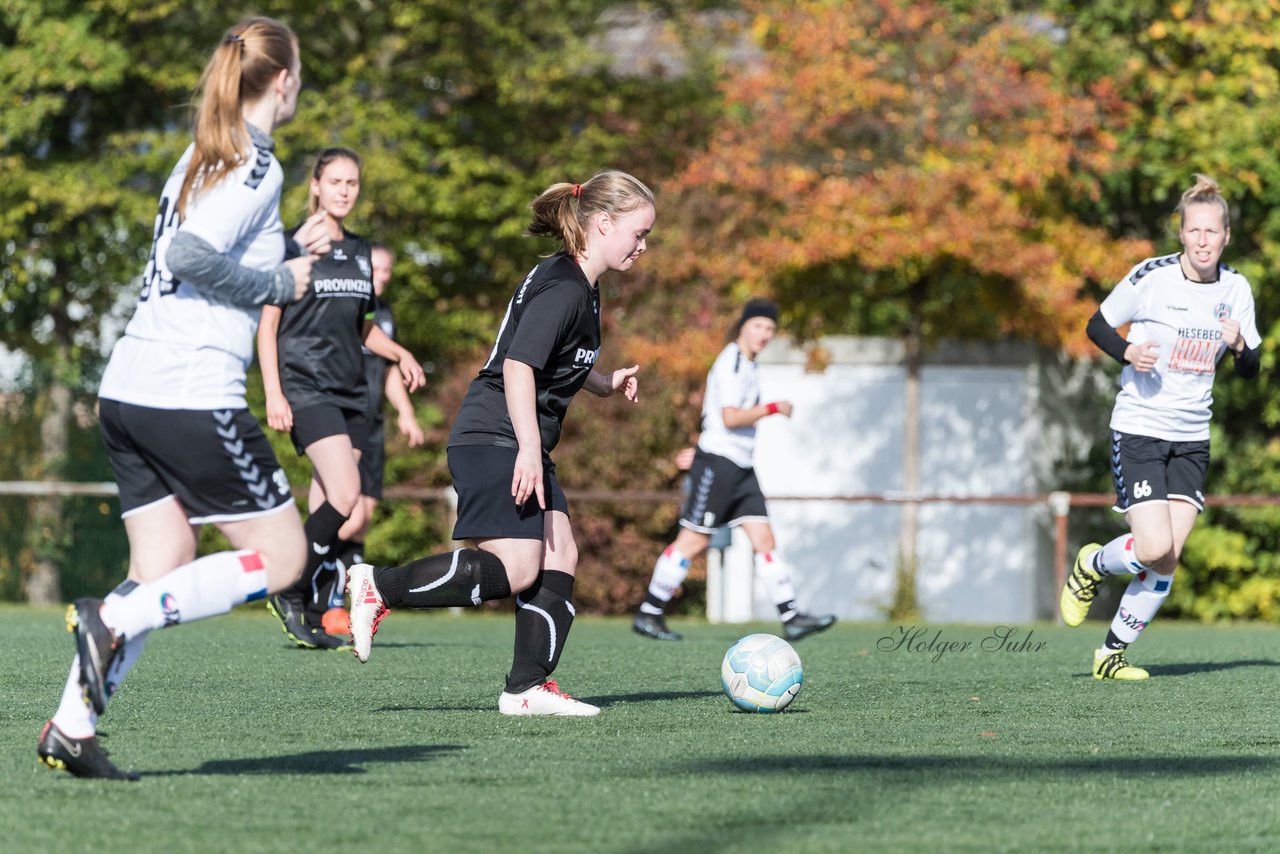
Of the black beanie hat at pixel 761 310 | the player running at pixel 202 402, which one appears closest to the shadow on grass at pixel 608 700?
the player running at pixel 202 402

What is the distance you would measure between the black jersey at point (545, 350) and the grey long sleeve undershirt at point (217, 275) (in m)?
1.41

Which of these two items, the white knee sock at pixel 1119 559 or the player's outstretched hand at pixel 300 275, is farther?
the white knee sock at pixel 1119 559

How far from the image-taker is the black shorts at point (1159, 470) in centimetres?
744

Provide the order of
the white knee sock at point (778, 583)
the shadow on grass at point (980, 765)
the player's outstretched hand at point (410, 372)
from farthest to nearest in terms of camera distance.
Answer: the white knee sock at point (778, 583) → the player's outstretched hand at point (410, 372) → the shadow on grass at point (980, 765)

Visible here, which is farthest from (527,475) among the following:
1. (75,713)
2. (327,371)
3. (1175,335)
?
(1175,335)

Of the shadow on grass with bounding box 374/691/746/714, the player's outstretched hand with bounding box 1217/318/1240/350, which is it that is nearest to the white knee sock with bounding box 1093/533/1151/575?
the player's outstretched hand with bounding box 1217/318/1240/350

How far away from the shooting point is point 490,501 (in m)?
5.62

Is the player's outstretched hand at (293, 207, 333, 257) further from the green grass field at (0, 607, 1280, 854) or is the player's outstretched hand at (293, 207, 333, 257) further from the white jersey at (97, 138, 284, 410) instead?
the green grass field at (0, 607, 1280, 854)

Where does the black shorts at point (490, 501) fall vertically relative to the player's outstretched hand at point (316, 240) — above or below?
below

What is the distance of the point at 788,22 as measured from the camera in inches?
617

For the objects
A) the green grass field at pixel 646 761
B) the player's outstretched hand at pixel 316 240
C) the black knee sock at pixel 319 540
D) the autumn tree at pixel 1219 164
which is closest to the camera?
the green grass field at pixel 646 761

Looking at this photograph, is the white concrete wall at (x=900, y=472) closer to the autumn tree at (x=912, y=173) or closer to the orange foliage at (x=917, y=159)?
the autumn tree at (x=912, y=173)

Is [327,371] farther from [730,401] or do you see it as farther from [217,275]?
[217,275]

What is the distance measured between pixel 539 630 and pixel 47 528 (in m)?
11.4
